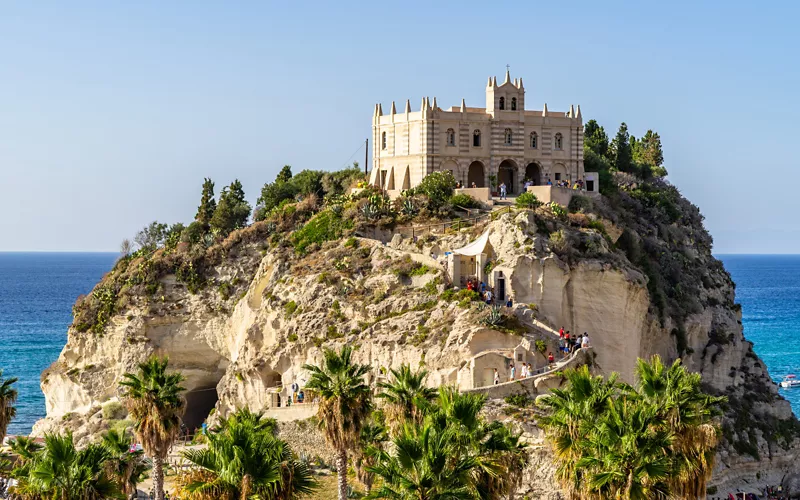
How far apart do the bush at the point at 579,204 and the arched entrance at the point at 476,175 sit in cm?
715

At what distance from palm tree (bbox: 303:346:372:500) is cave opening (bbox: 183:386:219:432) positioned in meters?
35.1

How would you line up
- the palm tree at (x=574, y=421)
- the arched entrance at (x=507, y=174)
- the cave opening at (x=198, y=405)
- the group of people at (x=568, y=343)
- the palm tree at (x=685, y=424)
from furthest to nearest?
1. the arched entrance at (x=507, y=174)
2. the cave opening at (x=198, y=405)
3. the group of people at (x=568, y=343)
4. the palm tree at (x=685, y=424)
5. the palm tree at (x=574, y=421)

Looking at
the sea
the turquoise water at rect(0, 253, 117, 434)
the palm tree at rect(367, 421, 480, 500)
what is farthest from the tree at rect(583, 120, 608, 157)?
the palm tree at rect(367, 421, 480, 500)

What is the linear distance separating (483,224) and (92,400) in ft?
90.7

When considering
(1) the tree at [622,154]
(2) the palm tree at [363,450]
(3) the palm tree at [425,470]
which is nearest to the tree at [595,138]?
(1) the tree at [622,154]

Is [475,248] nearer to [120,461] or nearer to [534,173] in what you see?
[534,173]

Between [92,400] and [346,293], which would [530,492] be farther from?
[92,400]

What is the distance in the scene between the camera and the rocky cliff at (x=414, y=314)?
210 ft

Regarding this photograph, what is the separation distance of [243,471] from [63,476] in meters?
5.40

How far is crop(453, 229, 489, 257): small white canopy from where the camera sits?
6588 cm

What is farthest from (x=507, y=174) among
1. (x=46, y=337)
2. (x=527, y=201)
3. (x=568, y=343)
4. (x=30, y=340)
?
(x=46, y=337)

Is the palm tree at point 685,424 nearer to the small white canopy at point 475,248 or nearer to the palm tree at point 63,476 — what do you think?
the palm tree at point 63,476

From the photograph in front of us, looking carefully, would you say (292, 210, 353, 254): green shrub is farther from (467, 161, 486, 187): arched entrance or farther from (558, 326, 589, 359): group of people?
(558, 326, 589, 359): group of people

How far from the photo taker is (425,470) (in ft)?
110
